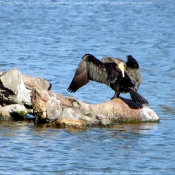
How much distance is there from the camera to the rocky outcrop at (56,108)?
978 centimetres

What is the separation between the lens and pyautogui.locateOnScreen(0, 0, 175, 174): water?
322 inches

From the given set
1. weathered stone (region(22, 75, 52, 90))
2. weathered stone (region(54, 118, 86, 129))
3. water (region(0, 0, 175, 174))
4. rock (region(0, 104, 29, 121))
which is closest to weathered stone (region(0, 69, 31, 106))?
rock (region(0, 104, 29, 121))

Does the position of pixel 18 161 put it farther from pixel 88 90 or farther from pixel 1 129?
pixel 88 90

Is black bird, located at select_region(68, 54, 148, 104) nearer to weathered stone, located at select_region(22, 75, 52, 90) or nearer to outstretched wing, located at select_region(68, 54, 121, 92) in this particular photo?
outstretched wing, located at select_region(68, 54, 121, 92)

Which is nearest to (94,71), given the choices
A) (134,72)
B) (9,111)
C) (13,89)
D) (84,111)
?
(134,72)

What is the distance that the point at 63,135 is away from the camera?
9.26 metres

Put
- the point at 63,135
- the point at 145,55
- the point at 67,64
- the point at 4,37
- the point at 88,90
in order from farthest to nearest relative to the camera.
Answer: the point at 4,37 → the point at 145,55 → the point at 67,64 → the point at 88,90 → the point at 63,135

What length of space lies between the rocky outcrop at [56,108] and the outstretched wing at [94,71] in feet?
1.39

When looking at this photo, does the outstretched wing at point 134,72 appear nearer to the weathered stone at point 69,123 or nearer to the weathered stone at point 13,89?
the weathered stone at point 69,123

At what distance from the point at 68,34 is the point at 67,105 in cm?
973

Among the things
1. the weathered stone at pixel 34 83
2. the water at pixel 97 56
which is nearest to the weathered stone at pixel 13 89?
the weathered stone at pixel 34 83

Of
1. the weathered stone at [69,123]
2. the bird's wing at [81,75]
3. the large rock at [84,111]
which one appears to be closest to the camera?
the weathered stone at [69,123]

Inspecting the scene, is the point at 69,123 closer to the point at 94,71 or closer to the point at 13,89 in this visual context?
the point at 13,89

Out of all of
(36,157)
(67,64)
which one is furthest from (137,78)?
(67,64)
